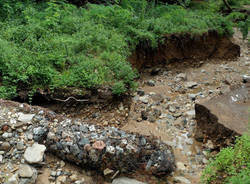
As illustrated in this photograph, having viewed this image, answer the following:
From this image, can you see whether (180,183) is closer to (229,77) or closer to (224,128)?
(224,128)

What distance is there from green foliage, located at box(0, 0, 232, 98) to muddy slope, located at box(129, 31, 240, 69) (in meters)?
0.24

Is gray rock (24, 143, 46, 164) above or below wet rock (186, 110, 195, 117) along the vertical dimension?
above

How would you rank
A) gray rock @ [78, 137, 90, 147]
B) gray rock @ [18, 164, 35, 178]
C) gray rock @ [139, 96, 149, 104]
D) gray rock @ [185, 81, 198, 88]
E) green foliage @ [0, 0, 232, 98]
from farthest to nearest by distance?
1. gray rock @ [185, 81, 198, 88]
2. gray rock @ [139, 96, 149, 104]
3. green foliage @ [0, 0, 232, 98]
4. gray rock @ [78, 137, 90, 147]
5. gray rock @ [18, 164, 35, 178]

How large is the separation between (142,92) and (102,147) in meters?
2.76

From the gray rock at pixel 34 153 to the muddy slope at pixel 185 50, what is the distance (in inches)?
145

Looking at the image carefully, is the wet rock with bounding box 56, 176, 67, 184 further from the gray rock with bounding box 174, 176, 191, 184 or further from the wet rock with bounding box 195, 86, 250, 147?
the wet rock with bounding box 195, 86, 250, 147

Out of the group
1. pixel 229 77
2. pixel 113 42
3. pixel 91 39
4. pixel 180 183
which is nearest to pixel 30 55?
pixel 91 39

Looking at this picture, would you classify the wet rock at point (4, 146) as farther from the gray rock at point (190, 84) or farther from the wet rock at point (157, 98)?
the gray rock at point (190, 84)

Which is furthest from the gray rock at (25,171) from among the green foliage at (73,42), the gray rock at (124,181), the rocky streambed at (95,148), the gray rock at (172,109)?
the gray rock at (172,109)

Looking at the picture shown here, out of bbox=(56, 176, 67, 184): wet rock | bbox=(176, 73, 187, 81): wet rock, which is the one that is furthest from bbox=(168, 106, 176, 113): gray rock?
bbox=(56, 176, 67, 184): wet rock

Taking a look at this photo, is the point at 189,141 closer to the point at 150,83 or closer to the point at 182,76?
the point at 150,83

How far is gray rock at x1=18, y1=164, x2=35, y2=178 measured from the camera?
2571 millimetres

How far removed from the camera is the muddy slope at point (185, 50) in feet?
20.7

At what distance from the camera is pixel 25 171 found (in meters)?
2.61
